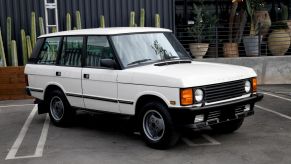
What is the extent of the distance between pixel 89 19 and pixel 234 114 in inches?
338

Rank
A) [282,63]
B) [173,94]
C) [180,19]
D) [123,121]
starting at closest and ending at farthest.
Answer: [173,94] < [123,121] < [282,63] < [180,19]

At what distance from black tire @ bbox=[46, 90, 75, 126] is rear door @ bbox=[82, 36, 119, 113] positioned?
24.8 inches

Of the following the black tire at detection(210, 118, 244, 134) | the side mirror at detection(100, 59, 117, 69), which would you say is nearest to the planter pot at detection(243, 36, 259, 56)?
the black tire at detection(210, 118, 244, 134)

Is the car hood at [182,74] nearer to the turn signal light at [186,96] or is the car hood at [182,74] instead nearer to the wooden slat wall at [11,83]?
the turn signal light at [186,96]

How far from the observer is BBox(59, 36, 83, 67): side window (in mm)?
7387

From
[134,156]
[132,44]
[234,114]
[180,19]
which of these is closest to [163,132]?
[134,156]

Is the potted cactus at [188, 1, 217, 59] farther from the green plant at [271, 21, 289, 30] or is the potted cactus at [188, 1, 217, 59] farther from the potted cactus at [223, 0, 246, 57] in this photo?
the green plant at [271, 21, 289, 30]

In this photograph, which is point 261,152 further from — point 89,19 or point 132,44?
point 89,19

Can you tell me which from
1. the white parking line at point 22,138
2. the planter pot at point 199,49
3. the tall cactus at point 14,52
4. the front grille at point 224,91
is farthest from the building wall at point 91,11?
the front grille at point 224,91

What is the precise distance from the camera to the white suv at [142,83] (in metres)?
5.82

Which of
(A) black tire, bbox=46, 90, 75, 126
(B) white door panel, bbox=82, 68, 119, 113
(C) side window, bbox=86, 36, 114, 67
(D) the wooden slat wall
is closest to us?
(B) white door panel, bbox=82, 68, 119, 113

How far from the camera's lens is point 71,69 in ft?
24.2

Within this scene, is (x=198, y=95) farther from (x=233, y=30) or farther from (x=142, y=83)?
(x=233, y=30)

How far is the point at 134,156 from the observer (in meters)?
5.90
